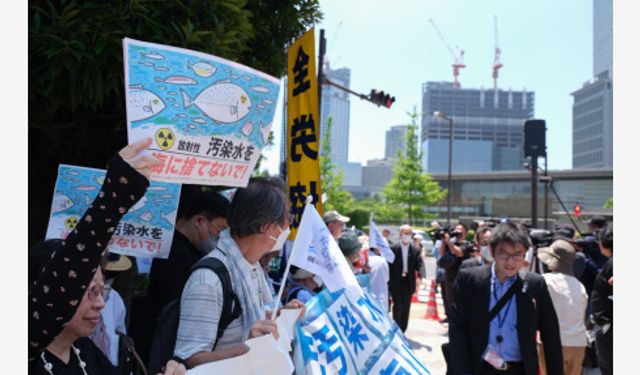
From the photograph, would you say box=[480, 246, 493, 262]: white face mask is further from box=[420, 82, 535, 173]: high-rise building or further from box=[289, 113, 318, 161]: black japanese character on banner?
box=[420, 82, 535, 173]: high-rise building

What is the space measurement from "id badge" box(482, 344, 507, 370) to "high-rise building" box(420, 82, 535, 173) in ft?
453

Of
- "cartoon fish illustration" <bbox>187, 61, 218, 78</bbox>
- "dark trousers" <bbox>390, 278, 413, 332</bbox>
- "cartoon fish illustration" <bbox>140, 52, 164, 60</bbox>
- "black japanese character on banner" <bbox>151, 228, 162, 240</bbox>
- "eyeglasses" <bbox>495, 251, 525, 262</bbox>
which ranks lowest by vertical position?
"dark trousers" <bbox>390, 278, 413, 332</bbox>

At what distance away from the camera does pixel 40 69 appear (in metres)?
3.30

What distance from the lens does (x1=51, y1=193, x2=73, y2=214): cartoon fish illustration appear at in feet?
9.60

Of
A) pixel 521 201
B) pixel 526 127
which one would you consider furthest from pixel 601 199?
pixel 526 127

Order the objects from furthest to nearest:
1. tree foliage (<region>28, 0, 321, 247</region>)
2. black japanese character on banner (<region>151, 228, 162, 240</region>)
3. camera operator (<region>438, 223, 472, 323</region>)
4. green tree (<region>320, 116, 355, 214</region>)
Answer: green tree (<region>320, 116, 355, 214</region>)
camera operator (<region>438, 223, 472, 323</region>)
tree foliage (<region>28, 0, 321, 247</region>)
black japanese character on banner (<region>151, 228, 162, 240</region>)

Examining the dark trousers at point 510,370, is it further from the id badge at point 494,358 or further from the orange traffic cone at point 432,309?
the orange traffic cone at point 432,309

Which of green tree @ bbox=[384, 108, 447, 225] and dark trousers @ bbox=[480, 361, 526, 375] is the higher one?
green tree @ bbox=[384, 108, 447, 225]

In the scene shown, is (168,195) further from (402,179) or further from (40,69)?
(402,179)

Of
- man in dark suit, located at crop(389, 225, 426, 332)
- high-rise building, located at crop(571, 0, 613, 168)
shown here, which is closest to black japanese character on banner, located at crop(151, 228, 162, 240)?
man in dark suit, located at crop(389, 225, 426, 332)

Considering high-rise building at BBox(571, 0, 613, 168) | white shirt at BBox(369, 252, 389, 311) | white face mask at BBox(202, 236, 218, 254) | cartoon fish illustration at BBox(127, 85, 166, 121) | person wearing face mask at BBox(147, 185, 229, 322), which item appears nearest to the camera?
cartoon fish illustration at BBox(127, 85, 166, 121)

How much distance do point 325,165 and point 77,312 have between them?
33.3 m

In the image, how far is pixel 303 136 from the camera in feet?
15.1

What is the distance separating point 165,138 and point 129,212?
1.37 meters
